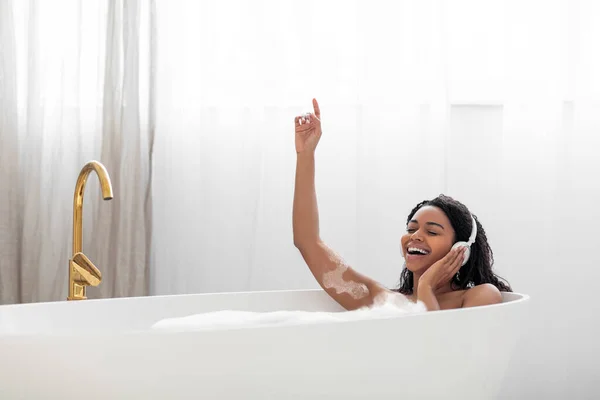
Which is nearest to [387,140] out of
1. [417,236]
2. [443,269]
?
[417,236]

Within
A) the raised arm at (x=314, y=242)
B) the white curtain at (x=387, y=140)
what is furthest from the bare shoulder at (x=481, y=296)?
the white curtain at (x=387, y=140)

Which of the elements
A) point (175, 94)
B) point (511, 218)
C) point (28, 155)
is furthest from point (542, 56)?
point (28, 155)

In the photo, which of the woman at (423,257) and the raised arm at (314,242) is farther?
the raised arm at (314,242)

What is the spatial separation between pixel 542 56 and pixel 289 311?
1279mm

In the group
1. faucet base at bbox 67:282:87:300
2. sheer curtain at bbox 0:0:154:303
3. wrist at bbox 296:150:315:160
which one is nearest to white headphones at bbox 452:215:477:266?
wrist at bbox 296:150:315:160

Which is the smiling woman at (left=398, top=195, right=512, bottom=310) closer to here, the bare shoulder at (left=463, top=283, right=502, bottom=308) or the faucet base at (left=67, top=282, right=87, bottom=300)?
the bare shoulder at (left=463, top=283, right=502, bottom=308)

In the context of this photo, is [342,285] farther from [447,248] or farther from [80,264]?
[80,264]

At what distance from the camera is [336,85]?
257cm

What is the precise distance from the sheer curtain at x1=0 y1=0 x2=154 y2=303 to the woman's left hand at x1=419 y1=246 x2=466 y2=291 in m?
1.17

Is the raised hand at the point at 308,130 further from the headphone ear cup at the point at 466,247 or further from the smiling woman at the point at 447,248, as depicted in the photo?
the headphone ear cup at the point at 466,247

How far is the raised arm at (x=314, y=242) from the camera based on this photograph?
1.94 m

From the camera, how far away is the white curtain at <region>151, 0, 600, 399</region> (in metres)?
2.52

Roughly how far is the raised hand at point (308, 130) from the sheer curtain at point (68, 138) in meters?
0.82

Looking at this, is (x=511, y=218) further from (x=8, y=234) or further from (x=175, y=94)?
(x=8, y=234)
